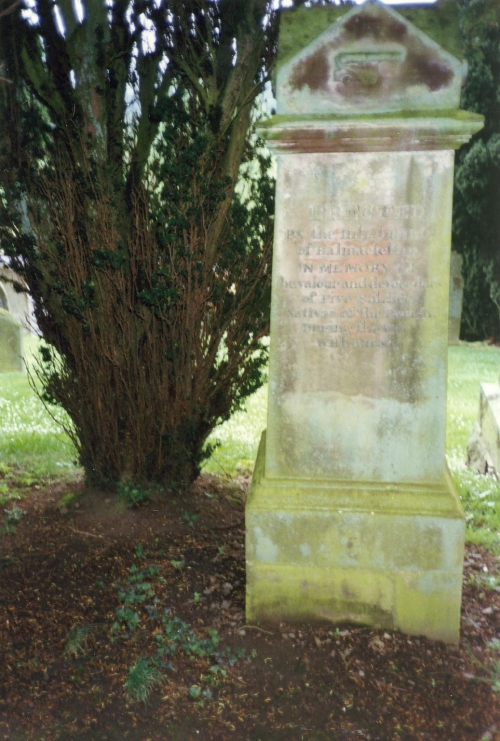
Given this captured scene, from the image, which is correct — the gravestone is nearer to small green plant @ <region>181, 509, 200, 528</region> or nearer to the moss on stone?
the moss on stone

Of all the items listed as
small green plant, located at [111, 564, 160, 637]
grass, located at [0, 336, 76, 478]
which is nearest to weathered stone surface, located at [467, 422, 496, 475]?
small green plant, located at [111, 564, 160, 637]

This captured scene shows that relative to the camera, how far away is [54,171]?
4215 mm

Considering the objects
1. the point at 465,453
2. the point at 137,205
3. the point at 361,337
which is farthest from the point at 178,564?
the point at 465,453

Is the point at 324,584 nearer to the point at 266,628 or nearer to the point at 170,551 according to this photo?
the point at 266,628

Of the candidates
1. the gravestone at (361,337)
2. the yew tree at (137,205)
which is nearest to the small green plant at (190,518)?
the yew tree at (137,205)

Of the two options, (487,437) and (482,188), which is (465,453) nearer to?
(487,437)

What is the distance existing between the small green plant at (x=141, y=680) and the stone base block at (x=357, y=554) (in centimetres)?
58

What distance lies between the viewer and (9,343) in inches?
430

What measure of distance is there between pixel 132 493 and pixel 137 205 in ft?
6.35

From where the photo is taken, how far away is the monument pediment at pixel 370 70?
2.76 meters

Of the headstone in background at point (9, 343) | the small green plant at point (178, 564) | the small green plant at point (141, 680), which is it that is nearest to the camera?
the small green plant at point (141, 680)

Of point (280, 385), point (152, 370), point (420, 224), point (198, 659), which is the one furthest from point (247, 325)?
point (198, 659)

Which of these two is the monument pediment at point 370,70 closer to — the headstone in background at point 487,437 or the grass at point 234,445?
the grass at point 234,445

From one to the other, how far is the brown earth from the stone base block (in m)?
0.11
